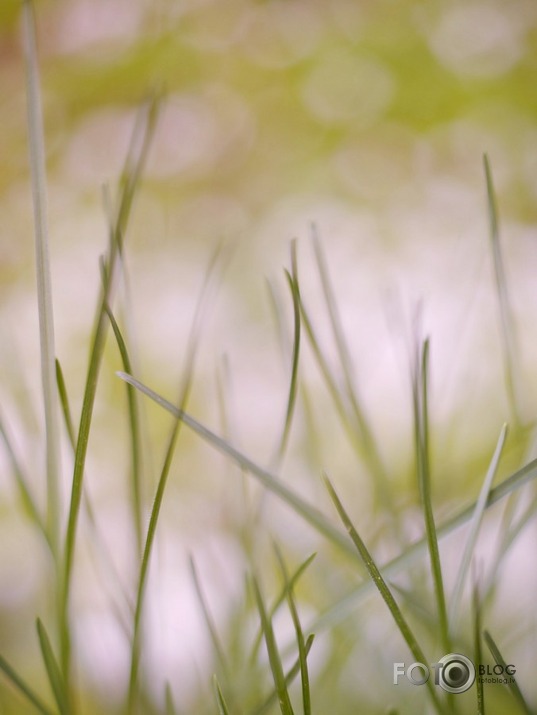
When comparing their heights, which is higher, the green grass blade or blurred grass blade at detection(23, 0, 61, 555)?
blurred grass blade at detection(23, 0, 61, 555)

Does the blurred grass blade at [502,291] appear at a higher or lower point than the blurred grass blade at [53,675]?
higher

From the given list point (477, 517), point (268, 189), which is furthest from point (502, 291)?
point (268, 189)

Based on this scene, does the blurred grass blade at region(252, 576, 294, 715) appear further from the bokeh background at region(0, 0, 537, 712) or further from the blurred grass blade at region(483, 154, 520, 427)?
the bokeh background at region(0, 0, 537, 712)

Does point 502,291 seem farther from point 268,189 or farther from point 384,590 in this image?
point 268,189

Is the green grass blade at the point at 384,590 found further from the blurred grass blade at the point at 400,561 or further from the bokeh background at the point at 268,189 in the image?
the bokeh background at the point at 268,189

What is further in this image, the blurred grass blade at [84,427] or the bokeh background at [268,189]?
the bokeh background at [268,189]

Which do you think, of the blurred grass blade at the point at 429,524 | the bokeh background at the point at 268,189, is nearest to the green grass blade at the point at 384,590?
the blurred grass blade at the point at 429,524

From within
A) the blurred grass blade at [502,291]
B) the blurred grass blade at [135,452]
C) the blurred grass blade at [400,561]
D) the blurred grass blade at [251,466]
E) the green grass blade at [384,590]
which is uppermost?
the blurred grass blade at [502,291]

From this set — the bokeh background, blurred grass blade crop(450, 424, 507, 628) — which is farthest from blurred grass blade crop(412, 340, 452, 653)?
the bokeh background
